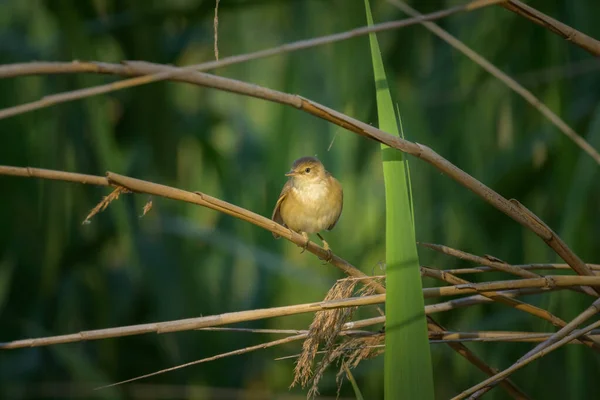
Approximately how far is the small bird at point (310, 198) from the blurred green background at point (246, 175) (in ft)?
0.47

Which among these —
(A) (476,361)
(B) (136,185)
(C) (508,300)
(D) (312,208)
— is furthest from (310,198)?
(B) (136,185)

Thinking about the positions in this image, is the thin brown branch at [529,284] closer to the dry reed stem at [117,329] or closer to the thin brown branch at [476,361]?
the dry reed stem at [117,329]

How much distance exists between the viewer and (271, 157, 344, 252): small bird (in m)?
3.31

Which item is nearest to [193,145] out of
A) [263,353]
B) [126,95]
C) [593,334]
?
[126,95]

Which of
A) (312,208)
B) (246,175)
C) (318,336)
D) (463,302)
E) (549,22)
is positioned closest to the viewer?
(549,22)

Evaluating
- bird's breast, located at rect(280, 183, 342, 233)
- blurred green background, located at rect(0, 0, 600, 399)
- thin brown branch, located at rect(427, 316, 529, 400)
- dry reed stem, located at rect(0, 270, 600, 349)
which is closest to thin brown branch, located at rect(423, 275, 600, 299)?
dry reed stem, located at rect(0, 270, 600, 349)

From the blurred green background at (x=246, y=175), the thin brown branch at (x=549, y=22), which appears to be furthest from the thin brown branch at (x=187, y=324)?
the blurred green background at (x=246, y=175)

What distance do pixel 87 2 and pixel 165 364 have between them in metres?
1.88

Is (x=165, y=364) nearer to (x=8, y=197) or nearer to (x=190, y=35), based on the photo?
(x=8, y=197)

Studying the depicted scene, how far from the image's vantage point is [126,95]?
12.7 feet

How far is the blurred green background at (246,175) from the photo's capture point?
3.00m

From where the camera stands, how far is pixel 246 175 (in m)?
4.29

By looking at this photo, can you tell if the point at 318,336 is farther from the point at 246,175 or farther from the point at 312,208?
the point at 246,175

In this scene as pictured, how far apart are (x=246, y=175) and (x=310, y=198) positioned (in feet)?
3.40
